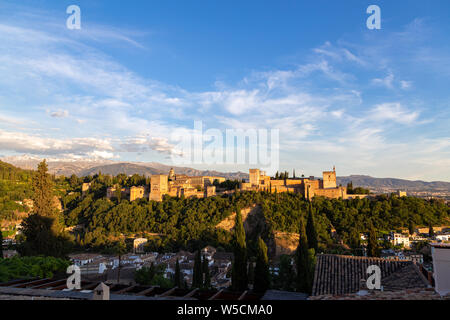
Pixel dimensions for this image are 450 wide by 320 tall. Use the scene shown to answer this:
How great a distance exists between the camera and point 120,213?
4928cm

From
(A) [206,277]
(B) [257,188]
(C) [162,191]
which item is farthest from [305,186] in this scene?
(A) [206,277]

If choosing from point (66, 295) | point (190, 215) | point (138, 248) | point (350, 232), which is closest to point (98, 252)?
point (138, 248)

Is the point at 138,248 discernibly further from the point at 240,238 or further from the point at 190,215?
the point at 240,238

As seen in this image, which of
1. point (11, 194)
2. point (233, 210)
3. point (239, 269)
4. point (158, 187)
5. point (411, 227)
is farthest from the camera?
point (11, 194)

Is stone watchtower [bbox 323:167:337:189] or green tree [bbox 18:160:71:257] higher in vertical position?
stone watchtower [bbox 323:167:337:189]

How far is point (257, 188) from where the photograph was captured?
163ft

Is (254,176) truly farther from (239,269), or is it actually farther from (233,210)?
(239,269)

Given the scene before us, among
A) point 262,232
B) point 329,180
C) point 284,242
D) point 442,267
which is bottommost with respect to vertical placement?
point 284,242

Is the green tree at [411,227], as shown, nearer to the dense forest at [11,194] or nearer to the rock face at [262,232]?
the rock face at [262,232]

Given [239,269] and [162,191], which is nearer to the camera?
[239,269]

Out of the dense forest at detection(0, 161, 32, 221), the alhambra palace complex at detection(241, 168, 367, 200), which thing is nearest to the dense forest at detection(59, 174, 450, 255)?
the alhambra palace complex at detection(241, 168, 367, 200)

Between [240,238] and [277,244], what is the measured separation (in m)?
23.5

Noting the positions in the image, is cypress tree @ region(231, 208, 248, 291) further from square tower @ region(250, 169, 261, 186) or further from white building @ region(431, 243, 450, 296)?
square tower @ region(250, 169, 261, 186)

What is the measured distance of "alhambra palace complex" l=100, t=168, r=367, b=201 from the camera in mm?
48281
